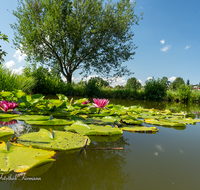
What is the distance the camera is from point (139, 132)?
898 mm

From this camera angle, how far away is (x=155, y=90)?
28.8 feet

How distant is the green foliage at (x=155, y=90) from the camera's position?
8680 millimetres

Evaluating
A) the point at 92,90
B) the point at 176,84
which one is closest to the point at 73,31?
the point at 92,90

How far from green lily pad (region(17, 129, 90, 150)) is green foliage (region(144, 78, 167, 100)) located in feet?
28.9

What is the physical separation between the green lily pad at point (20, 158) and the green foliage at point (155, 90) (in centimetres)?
899

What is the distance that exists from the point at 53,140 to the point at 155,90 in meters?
9.08

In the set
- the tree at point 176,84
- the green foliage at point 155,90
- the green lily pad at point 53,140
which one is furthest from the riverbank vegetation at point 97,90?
the tree at point 176,84

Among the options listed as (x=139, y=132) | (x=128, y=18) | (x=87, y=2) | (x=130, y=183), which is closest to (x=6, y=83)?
(x=139, y=132)

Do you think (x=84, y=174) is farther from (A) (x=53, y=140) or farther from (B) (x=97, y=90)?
(B) (x=97, y=90)

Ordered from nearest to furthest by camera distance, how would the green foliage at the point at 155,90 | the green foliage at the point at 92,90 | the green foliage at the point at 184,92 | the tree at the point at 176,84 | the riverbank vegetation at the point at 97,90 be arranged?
the riverbank vegetation at the point at 97,90 → the green foliage at the point at 92,90 → the green foliage at the point at 184,92 → the green foliage at the point at 155,90 → the tree at the point at 176,84

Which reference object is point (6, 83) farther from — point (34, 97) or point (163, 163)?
point (163, 163)

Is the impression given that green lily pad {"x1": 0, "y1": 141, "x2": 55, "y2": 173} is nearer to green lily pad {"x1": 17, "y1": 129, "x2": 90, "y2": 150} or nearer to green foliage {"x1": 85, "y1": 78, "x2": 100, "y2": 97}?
green lily pad {"x1": 17, "y1": 129, "x2": 90, "y2": 150}

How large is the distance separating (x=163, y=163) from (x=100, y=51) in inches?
361

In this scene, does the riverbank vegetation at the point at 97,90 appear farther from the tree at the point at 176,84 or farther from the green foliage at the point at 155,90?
the tree at the point at 176,84
